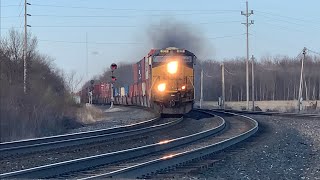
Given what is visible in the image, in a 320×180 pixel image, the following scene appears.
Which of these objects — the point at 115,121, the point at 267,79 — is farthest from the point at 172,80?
the point at 267,79

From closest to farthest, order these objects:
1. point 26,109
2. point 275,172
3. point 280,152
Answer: point 275,172 → point 280,152 → point 26,109

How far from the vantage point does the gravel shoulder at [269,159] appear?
987cm

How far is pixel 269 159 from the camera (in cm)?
1212

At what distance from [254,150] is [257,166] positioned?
2.75m

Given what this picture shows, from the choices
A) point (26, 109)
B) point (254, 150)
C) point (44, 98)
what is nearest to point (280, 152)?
point (254, 150)

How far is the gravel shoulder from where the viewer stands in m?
9.87

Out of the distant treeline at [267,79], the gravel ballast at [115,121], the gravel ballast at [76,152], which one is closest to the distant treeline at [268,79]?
the distant treeline at [267,79]

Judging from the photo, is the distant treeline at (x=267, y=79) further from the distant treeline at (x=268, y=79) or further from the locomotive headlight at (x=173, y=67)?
the locomotive headlight at (x=173, y=67)

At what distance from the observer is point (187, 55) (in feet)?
91.6

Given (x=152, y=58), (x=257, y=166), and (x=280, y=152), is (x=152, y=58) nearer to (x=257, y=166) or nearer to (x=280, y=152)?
(x=280, y=152)

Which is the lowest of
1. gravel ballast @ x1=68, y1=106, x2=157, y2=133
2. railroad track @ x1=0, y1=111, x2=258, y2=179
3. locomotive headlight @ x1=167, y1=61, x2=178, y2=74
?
gravel ballast @ x1=68, y1=106, x2=157, y2=133

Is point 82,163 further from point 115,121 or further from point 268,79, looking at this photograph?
point 268,79

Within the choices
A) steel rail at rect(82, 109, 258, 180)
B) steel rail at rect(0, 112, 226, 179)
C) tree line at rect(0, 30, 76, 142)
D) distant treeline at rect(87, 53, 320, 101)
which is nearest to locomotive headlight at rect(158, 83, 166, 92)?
tree line at rect(0, 30, 76, 142)

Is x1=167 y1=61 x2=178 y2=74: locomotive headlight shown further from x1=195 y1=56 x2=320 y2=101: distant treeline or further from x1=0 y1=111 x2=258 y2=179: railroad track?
x1=195 y1=56 x2=320 y2=101: distant treeline
